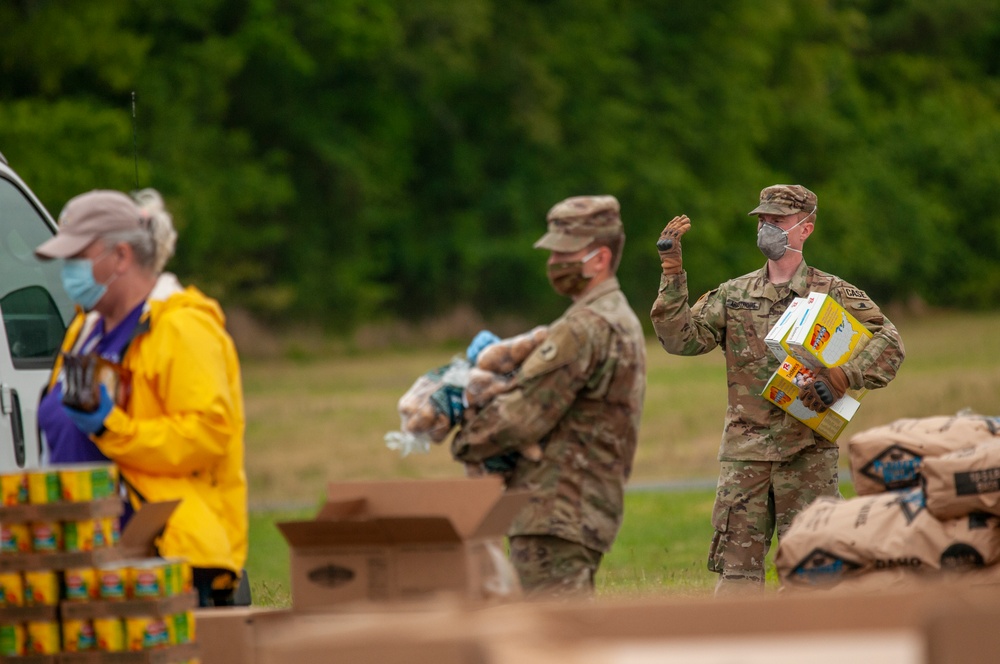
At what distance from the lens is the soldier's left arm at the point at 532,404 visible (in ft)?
18.4

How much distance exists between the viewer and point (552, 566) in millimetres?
5711

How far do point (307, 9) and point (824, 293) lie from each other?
34.4m

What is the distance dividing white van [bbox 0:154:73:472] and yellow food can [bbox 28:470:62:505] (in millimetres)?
2936

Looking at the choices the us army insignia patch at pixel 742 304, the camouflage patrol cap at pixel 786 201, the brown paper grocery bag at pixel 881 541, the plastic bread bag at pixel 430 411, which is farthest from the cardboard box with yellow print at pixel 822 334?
the plastic bread bag at pixel 430 411

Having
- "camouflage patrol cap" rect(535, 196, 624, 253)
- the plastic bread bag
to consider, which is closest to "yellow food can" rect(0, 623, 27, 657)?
the plastic bread bag

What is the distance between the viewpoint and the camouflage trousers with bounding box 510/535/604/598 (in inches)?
225

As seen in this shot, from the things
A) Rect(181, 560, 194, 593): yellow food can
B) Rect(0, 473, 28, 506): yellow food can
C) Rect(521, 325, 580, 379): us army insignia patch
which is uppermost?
Rect(521, 325, 580, 379): us army insignia patch

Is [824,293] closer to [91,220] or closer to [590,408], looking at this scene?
[590,408]

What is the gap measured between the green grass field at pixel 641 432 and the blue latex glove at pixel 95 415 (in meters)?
4.31

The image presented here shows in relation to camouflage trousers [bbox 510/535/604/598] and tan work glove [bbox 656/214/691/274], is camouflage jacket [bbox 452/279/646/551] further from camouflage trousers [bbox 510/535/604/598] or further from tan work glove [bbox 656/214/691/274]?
tan work glove [bbox 656/214/691/274]

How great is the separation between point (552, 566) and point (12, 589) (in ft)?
6.18

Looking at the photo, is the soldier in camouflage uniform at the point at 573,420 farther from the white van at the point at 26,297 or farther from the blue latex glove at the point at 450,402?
the white van at the point at 26,297

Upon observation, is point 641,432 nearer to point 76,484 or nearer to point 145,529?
point 145,529

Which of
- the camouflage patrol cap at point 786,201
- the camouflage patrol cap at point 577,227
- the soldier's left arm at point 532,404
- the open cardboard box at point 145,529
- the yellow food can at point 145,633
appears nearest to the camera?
the yellow food can at point 145,633
